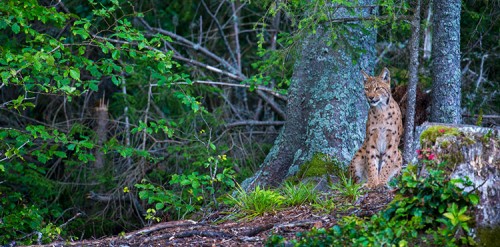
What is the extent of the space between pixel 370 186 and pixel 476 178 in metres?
2.48

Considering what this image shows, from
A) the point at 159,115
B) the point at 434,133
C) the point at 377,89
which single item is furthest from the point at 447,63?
the point at 159,115

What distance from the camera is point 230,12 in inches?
550

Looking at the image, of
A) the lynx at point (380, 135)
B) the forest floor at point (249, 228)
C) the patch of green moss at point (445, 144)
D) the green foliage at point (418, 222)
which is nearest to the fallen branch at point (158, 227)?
the forest floor at point (249, 228)

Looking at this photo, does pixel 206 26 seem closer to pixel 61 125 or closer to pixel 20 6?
pixel 61 125

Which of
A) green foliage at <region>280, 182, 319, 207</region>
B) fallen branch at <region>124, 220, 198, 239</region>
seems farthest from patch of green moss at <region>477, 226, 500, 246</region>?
fallen branch at <region>124, 220, 198, 239</region>

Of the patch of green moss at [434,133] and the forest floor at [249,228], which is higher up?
the patch of green moss at [434,133]

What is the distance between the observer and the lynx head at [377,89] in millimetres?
7992

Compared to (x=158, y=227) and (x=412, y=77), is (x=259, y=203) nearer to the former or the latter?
Answer: (x=158, y=227)

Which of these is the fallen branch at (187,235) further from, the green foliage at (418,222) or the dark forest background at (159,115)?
the dark forest background at (159,115)

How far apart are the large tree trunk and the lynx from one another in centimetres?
29

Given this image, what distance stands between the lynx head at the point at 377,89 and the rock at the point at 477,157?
7.75 feet

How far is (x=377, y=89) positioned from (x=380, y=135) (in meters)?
0.49

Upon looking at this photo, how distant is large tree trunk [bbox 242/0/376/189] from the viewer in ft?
26.9

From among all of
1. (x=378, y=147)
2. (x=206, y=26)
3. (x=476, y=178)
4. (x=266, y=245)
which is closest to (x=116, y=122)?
(x=206, y=26)
